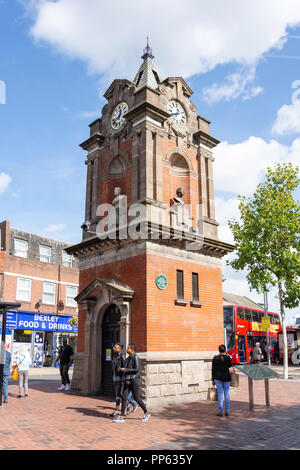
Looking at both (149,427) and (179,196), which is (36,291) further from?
(149,427)

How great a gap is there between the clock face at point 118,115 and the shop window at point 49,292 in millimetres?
19213

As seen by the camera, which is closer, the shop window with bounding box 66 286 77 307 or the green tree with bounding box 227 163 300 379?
the green tree with bounding box 227 163 300 379

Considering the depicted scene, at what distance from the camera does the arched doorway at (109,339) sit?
14492mm

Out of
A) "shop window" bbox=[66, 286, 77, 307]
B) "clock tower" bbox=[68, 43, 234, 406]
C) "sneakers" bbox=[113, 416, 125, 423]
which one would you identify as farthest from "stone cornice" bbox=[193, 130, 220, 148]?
"shop window" bbox=[66, 286, 77, 307]

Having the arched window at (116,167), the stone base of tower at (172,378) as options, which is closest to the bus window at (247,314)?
the stone base of tower at (172,378)

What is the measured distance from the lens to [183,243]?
1452 centimetres

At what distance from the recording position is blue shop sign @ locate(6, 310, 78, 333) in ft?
97.0

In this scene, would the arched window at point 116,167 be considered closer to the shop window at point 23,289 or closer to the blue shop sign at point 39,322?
the shop window at point 23,289

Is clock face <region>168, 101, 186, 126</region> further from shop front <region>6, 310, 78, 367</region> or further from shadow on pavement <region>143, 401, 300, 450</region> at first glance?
shop front <region>6, 310, 78, 367</region>

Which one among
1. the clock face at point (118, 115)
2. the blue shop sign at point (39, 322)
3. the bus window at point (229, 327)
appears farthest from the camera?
the blue shop sign at point (39, 322)

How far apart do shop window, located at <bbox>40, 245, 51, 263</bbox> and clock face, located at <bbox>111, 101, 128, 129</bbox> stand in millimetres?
20271

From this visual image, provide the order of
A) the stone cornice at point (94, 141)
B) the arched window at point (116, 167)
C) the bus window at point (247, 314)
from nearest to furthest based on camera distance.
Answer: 1. the arched window at point (116, 167)
2. the stone cornice at point (94, 141)
3. the bus window at point (247, 314)

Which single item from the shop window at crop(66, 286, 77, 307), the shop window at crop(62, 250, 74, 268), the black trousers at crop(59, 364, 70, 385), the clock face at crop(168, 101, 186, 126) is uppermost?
the clock face at crop(168, 101, 186, 126)
